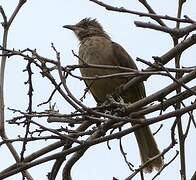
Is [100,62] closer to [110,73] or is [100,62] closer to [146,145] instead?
[110,73]

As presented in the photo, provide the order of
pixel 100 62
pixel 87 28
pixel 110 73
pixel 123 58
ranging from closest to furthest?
pixel 110 73, pixel 100 62, pixel 123 58, pixel 87 28

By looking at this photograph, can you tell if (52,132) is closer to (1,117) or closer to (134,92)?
(1,117)

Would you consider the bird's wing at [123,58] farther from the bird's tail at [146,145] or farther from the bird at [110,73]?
the bird's tail at [146,145]

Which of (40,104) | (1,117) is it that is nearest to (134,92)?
(40,104)

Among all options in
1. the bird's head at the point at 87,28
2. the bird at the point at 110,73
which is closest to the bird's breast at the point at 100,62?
the bird at the point at 110,73

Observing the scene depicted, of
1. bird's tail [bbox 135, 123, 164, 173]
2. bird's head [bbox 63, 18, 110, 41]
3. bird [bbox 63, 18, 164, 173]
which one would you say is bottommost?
bird's tail [bbox 135, 123, 164, 173]

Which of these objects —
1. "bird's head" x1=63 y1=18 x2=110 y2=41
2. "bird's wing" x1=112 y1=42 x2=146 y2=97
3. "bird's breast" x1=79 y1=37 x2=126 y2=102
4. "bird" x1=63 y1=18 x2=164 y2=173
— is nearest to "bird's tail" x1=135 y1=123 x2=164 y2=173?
"bird" x1=63 y1=18 x2=164 y2=173

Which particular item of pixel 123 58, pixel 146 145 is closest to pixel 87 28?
pixel 123 58

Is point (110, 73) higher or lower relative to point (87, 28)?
lower

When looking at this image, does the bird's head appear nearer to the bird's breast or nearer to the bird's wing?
the bird's breast

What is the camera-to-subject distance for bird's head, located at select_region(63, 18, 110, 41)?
29.7 ft

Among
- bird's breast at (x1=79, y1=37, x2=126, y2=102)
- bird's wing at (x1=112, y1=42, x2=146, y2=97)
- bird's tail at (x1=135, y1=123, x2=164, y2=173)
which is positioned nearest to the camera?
bird's tail at (x1=135, y1=123, x2=164, y2=173)

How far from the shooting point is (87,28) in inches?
365

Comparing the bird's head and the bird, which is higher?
the bird's head
